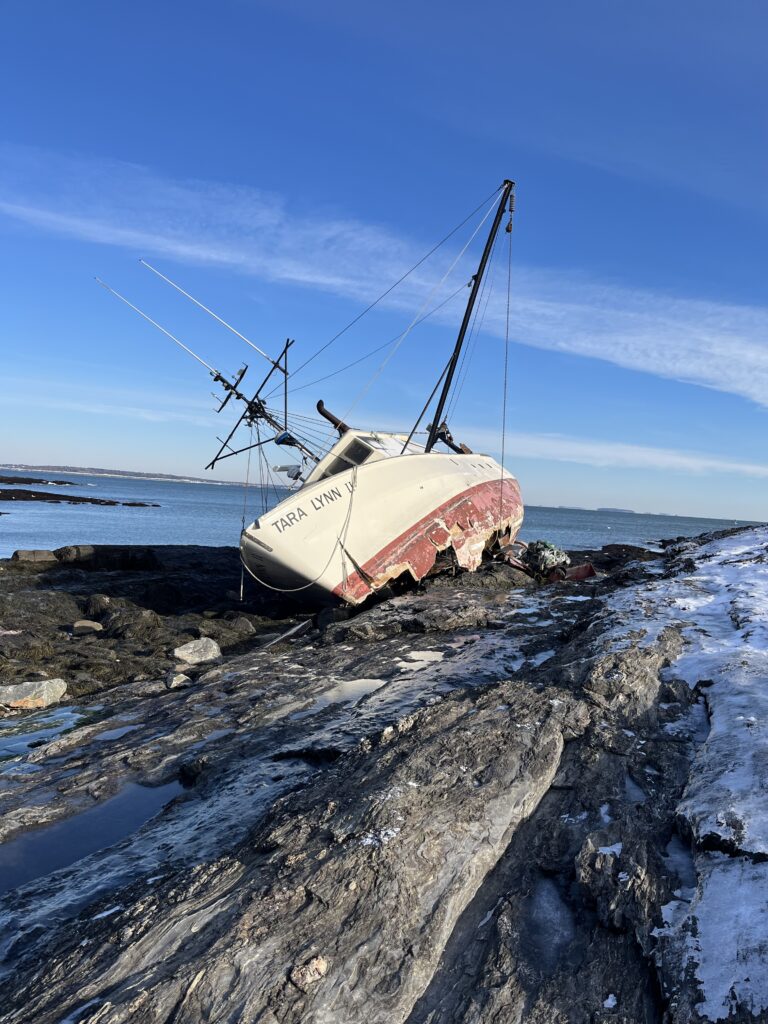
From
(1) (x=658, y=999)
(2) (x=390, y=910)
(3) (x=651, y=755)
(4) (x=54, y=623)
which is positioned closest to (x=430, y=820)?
(2) (x=390, y=910)

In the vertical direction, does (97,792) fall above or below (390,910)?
below

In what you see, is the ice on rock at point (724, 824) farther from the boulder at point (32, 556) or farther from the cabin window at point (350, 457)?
the boulder at point (32, 556)

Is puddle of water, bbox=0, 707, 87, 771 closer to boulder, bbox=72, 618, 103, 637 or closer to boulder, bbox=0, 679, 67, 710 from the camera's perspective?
boulder, bbox=0, 679, 67, 710

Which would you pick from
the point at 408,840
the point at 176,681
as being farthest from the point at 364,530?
the point at 408,840

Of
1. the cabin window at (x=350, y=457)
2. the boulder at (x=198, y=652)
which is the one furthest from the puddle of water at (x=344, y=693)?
the cabin window at (x=350, y=457)

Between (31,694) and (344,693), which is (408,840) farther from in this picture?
(31,694)

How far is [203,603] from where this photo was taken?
17.7 meters

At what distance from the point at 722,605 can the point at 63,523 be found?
40969mm

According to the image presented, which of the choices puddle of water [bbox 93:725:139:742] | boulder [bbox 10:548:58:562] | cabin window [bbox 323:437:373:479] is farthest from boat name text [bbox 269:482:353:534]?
boulder [bbox 10:548:58:562]

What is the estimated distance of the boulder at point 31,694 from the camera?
31.0ft

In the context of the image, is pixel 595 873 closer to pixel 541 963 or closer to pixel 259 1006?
pixel 541 963

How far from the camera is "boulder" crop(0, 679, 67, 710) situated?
31.0 ft

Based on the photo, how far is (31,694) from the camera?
9602mm

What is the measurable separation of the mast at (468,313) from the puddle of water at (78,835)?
535 inches
